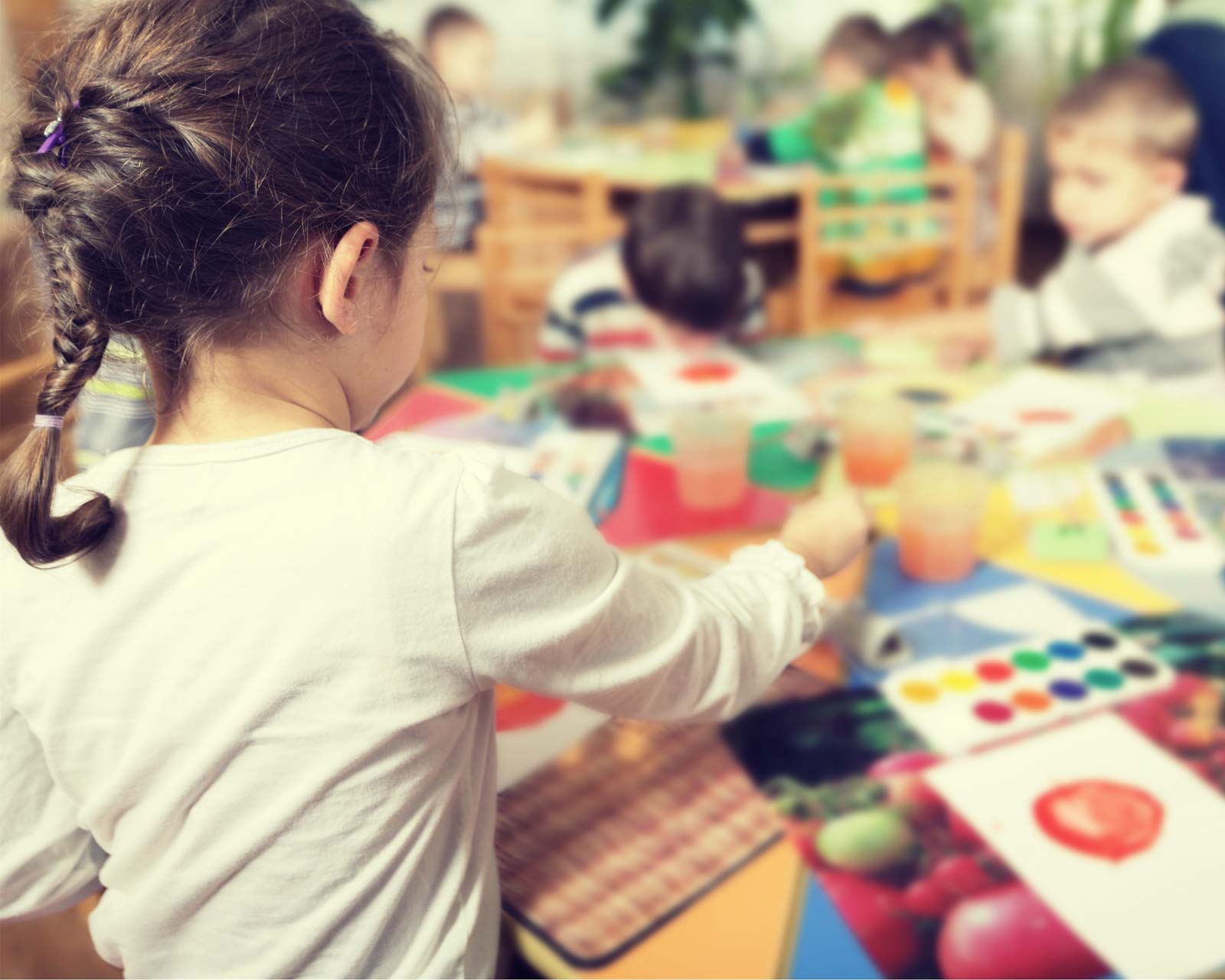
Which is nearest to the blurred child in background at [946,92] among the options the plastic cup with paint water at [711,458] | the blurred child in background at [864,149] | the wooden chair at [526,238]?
the blurred child in background at [864,149]

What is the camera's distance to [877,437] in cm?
130

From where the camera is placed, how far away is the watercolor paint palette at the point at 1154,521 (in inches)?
43.8

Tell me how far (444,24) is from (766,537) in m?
3.56

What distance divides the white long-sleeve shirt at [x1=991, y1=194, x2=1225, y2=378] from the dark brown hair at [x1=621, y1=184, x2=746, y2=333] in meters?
0.45

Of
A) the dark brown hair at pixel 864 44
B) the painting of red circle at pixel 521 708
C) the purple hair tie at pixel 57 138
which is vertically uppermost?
the dark brown hair at pixel 864 44

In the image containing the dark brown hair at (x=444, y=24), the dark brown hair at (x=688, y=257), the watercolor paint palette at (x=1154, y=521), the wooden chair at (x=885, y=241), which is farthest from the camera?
the dark brown hair at (x=444, y=24)

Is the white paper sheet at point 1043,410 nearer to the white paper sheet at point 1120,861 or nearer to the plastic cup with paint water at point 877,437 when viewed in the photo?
the plastic cup with paint water at point 877,437

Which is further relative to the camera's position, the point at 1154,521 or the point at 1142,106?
the point at 1142,106

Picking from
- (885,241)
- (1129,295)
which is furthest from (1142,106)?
(885,241)

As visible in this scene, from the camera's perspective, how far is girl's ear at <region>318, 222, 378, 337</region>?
614mm

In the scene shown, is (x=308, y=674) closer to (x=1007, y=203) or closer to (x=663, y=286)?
(x=663, y=286)

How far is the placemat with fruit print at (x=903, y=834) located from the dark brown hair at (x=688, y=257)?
37.8 inches

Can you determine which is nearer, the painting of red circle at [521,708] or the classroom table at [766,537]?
the classroom table at [766,537]

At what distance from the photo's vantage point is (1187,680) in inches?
36.4
